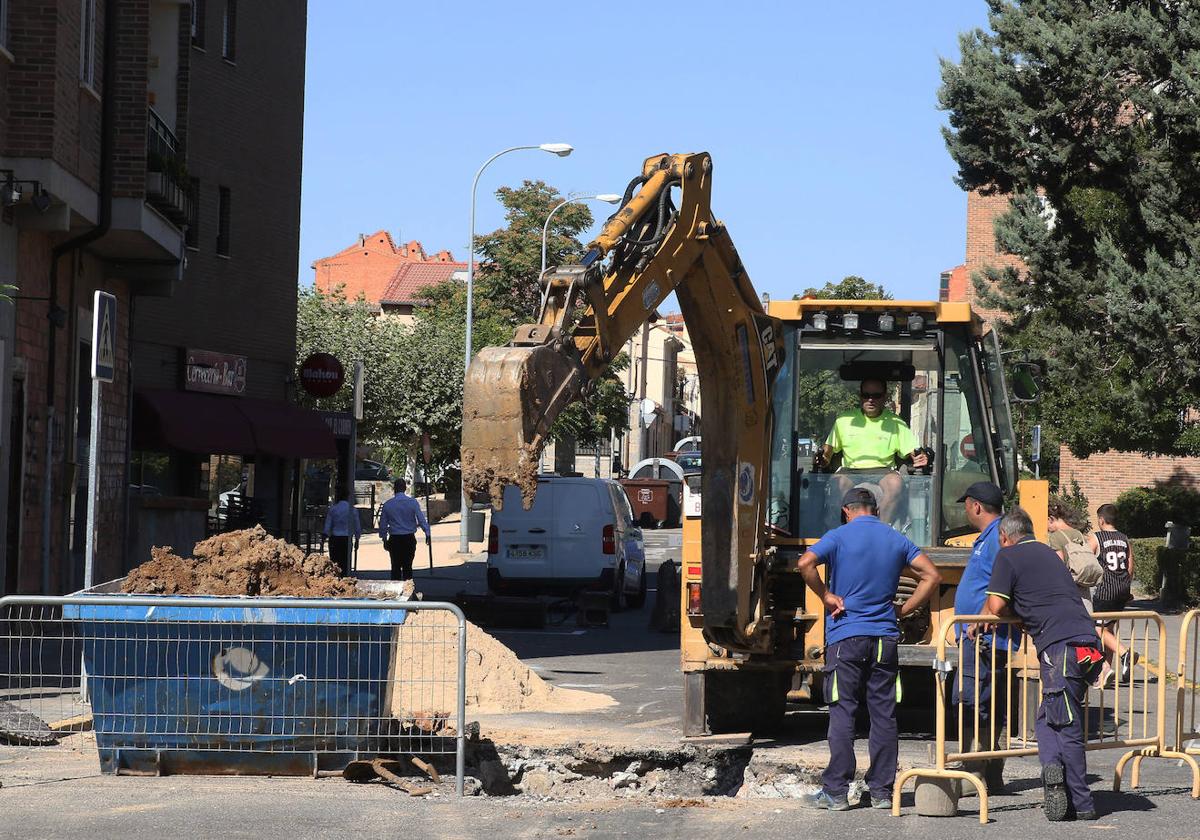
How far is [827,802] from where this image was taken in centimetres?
877

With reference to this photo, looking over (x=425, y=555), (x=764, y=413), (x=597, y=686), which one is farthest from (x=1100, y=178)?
(x=425, y=555)

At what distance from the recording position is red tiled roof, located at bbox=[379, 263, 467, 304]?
92250 millimetres

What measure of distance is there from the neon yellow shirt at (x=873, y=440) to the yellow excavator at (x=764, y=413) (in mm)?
140

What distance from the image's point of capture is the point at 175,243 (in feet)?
64.9

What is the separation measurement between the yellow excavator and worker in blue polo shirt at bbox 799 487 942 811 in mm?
1550

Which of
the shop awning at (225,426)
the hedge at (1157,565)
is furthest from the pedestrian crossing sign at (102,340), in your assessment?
the hedge at (1157,565)

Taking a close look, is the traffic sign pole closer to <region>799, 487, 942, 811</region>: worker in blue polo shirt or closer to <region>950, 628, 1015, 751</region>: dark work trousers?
<region>799, 487, 942, 811</region>: worker in blue polo shirt

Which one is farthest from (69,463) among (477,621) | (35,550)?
(477,621)

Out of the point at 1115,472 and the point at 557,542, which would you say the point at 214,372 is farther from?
the point at 1115,472

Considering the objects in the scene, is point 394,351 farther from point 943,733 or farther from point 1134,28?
point 943,733

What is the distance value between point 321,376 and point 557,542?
723cm

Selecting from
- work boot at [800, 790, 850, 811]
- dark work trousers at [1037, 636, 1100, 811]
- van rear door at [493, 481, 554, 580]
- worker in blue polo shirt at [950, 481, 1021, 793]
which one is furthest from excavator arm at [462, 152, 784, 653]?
van rear door at [493, 481, 554, 580]

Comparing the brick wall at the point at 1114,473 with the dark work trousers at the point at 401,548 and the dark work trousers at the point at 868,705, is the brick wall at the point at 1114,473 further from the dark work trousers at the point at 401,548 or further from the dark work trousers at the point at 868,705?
the dark work trousers at the point at 868,705

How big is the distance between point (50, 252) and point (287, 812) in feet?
35.9
